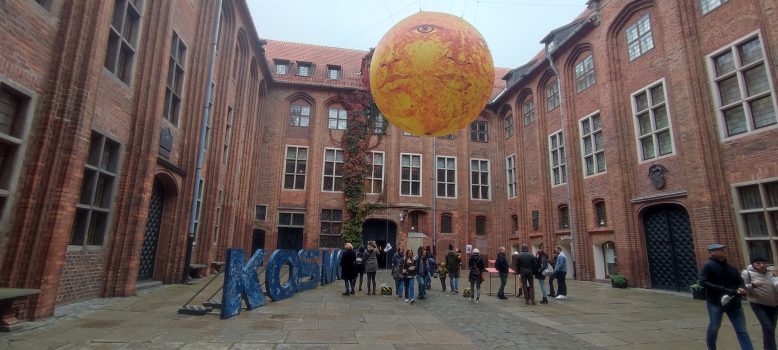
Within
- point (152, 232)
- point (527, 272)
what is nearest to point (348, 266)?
point (527, 272)

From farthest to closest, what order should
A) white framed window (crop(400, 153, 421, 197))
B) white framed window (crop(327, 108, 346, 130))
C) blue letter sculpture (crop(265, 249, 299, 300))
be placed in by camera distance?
white framed window (crop(327, 108, 346, 130))
white framed window (crop(400, 153, 421, 197))
blue letter sculpture (crop(265, 249, 299, 300))

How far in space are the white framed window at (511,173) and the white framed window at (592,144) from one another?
248 inches

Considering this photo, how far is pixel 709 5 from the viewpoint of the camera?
40.7 ft

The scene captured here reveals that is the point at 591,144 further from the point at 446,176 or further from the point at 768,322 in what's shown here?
the point at 768,322

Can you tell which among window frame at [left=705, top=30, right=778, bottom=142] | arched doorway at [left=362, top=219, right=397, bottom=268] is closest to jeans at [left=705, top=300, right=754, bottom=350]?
window frame at [left=705, top=30, right=778, bottom=142]

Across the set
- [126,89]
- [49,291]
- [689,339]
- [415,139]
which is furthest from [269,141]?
[689,339]

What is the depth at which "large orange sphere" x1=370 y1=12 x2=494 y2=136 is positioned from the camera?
145 inches

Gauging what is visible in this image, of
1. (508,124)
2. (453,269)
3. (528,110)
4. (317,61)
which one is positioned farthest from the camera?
(317,61)

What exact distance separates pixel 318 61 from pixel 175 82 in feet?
54.3

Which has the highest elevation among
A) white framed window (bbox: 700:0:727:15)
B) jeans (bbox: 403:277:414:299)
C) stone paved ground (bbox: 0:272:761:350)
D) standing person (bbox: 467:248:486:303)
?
white framed window (bbox: 700:0:727:15)

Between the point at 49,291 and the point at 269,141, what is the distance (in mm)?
17824

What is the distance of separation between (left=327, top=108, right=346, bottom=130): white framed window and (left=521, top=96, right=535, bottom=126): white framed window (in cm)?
1146

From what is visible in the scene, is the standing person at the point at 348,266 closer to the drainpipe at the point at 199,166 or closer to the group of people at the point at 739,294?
the drainpipe at the point at 199,166

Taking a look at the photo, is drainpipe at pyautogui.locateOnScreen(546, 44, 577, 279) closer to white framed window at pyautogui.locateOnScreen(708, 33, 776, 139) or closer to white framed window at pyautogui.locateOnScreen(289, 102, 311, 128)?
white framed window at pyautogui.locateOnScreen(708, 33, 776, 139)
